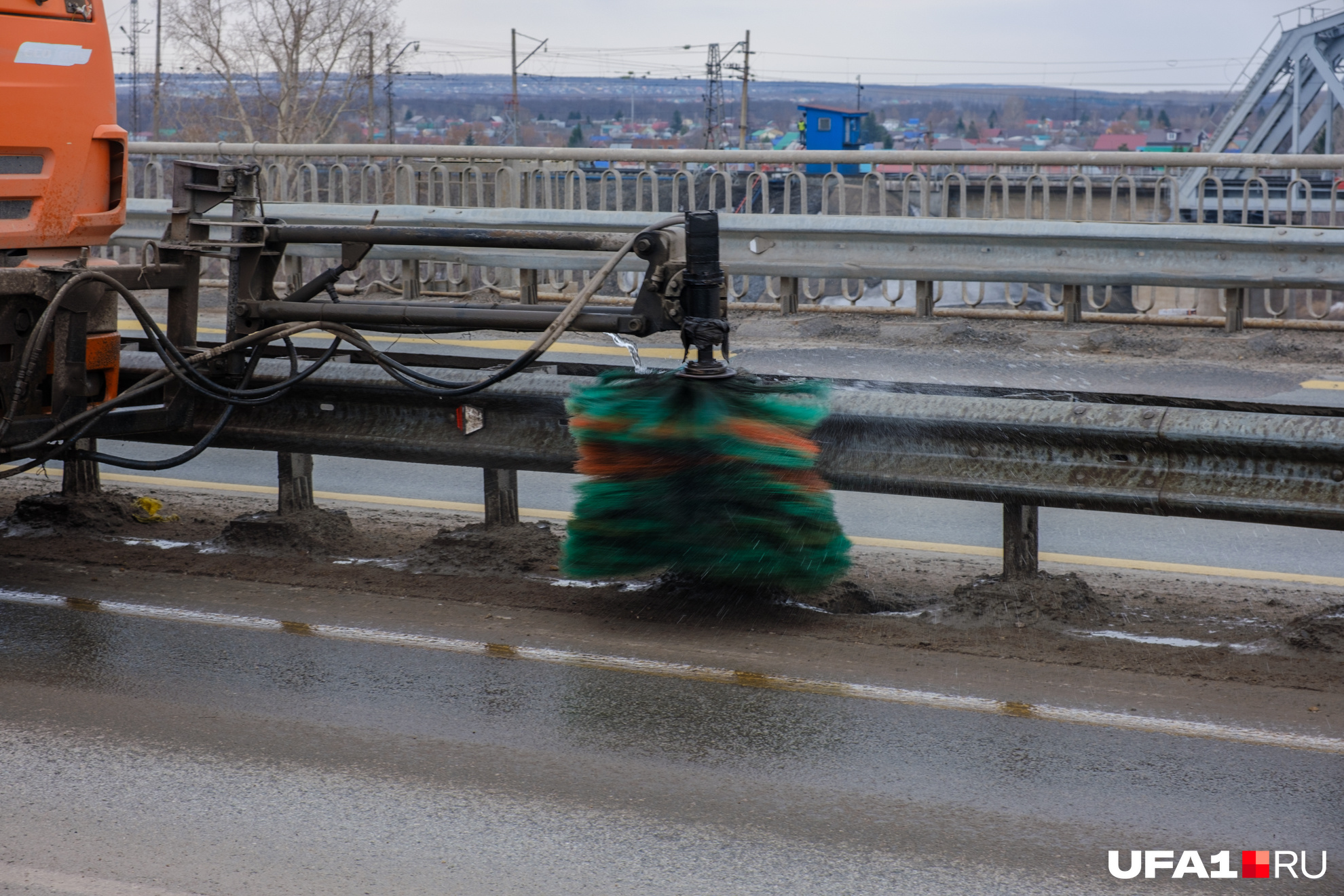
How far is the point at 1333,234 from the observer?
9.88 meters

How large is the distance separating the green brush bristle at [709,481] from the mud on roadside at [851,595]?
0.24 meters

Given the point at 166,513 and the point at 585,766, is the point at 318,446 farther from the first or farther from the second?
the point at 585,766

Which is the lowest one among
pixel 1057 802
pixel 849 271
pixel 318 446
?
pixel 1057 802

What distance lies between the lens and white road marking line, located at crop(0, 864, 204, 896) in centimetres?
318

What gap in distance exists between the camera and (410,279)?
13.2 metres

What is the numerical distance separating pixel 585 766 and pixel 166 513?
12.5 ft

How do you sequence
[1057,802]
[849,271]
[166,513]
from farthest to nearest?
[849,271] < [166,513] < [1057,802]

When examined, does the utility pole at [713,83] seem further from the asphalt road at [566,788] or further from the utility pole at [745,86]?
the asphalt road at [566,788]

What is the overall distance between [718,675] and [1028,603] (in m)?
1.32

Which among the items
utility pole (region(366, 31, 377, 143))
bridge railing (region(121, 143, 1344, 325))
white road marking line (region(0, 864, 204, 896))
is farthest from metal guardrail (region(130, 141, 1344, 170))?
utility pole (region(366, 31, 377, 143))

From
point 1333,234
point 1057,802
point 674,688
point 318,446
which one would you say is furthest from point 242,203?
point 1333,234

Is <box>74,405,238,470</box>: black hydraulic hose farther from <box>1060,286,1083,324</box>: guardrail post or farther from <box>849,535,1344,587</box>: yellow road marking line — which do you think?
<box>1060,286,1083,324</box>: guardrail post

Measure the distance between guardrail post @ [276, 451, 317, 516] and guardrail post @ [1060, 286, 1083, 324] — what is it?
7361 mm

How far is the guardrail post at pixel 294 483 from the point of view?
247 inches
